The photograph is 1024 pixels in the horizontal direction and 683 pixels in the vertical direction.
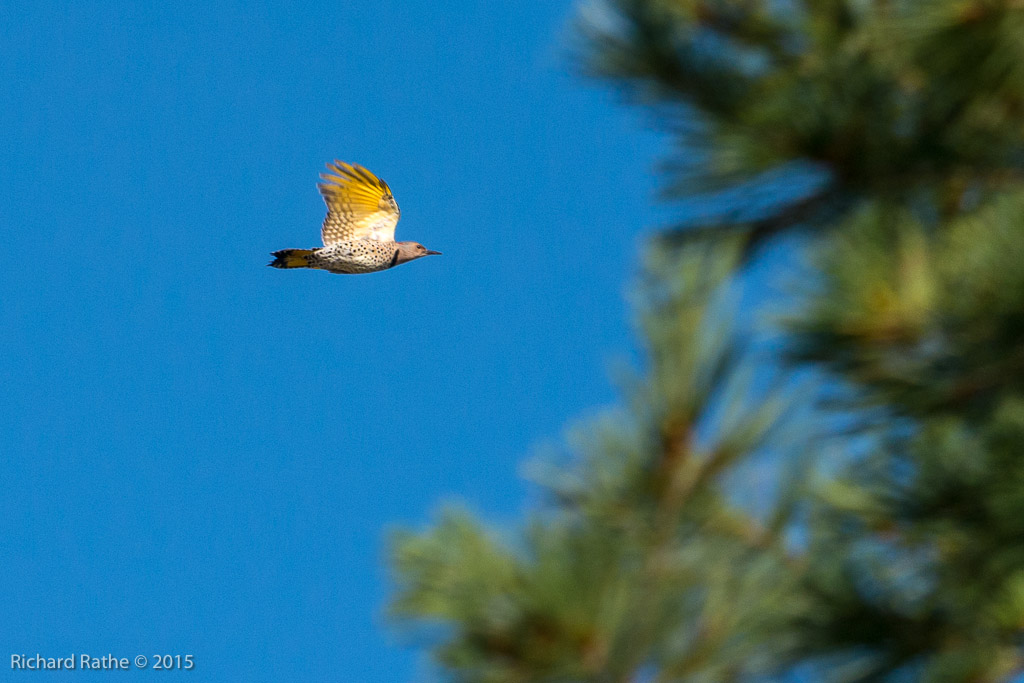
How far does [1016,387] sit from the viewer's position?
2.81 metres

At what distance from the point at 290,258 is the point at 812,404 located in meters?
7.54

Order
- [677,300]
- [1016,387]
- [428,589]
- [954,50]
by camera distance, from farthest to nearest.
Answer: [954,50]
[1016,387]
[428,589]
[677,300]

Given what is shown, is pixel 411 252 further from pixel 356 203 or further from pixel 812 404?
pixel 812 404

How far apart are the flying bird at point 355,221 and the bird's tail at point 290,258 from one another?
64 millimetres

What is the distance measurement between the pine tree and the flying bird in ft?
22.9

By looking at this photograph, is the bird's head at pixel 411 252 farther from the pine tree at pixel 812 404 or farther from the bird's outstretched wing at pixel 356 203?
the pine tree at pixel 812 404

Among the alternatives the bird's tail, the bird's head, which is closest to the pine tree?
the bird's tail

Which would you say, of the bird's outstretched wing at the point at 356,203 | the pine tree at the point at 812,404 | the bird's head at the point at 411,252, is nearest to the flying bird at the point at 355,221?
the bird's outstretched wing at the point at 356,203

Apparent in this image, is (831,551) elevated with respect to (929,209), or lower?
lower

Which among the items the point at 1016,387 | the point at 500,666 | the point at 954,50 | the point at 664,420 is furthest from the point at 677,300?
the point at 954,50

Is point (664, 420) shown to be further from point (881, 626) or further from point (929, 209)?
point (929, 209)

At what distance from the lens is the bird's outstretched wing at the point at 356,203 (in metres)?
10.4

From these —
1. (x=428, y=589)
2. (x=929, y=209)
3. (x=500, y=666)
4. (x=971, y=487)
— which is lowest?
(x=500, y=666)

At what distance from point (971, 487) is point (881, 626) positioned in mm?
363
